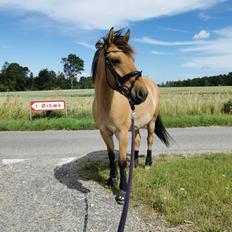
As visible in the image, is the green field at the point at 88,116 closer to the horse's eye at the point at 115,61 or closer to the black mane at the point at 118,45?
the black mane at the point at 118,45

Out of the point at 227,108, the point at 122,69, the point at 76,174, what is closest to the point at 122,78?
the point at 122,69

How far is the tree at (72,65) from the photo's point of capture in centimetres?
8681

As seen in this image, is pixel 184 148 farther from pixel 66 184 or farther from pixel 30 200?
pixel 30 200

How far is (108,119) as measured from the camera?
203 inches

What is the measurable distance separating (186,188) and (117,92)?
1.76 meters

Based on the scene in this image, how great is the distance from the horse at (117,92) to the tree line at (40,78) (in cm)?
7297

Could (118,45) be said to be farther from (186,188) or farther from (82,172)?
(82,172)

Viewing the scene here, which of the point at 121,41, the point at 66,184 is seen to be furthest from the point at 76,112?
the point at 121,41

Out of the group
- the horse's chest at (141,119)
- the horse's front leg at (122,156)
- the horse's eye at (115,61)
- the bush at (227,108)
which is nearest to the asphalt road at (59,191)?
the horse's front leg at (122,156)

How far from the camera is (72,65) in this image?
8944 cm

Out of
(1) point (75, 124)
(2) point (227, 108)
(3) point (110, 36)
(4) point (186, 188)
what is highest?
(3) point (110, 36)

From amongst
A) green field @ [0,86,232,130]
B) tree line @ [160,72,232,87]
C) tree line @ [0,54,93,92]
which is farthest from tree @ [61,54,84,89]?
green field @ [0,86,232,130]

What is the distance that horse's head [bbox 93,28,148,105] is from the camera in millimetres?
4223

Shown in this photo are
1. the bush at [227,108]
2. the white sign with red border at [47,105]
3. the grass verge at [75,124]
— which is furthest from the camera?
the bush at [227,108]
